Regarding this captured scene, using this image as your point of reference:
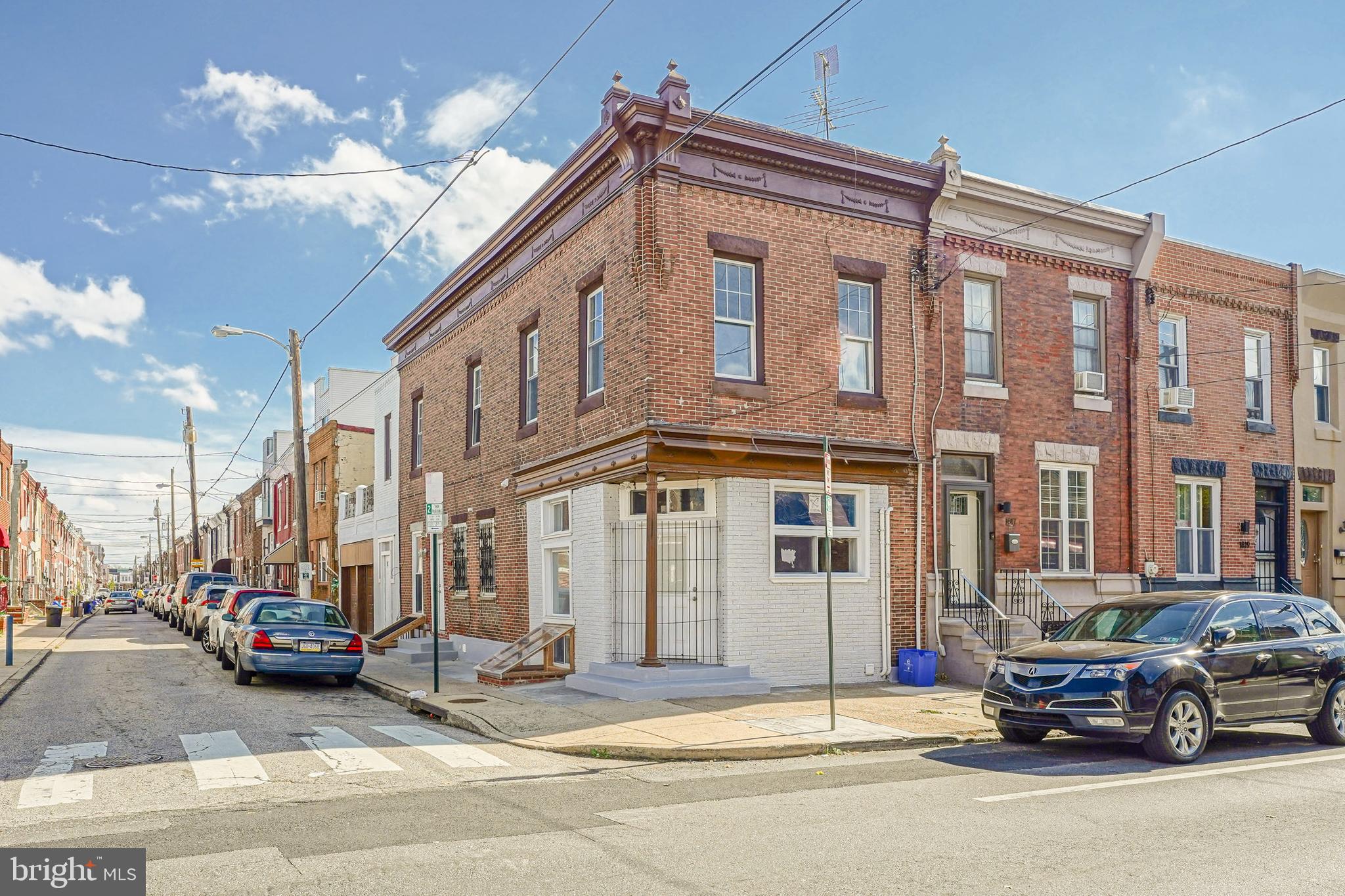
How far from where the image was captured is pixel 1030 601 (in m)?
17.9

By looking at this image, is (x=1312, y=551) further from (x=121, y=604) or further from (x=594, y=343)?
(x=121, y=604)

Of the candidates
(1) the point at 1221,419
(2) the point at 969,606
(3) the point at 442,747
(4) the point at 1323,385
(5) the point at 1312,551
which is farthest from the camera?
(4) the point at 1323,385

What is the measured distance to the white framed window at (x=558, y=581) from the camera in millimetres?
17797

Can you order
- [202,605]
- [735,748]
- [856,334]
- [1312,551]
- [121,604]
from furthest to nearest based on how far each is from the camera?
[121,604] < [202,605] < [1312,551] < [856,334] < [735,748]

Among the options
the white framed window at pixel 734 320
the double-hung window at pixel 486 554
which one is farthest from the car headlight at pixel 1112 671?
the double-hung window at pixel 486 554

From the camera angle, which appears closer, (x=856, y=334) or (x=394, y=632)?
(x=856, y=334)

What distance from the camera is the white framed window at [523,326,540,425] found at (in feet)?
63.7

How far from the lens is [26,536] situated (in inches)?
2344

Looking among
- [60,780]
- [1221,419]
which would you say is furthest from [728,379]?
[1221,419]

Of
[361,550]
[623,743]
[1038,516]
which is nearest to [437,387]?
[361,550]

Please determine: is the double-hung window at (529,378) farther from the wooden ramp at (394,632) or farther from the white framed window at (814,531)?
the wooden ramp at (394,632)

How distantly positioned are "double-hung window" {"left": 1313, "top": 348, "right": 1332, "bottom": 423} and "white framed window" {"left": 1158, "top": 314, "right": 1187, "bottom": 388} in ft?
13.7

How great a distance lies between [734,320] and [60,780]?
10175 millimetres

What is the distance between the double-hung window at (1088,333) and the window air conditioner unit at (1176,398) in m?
→ 1.38
